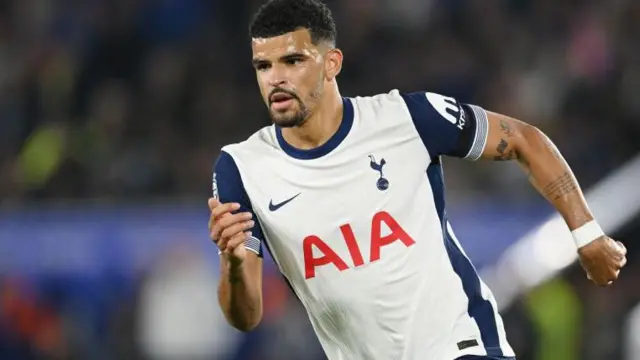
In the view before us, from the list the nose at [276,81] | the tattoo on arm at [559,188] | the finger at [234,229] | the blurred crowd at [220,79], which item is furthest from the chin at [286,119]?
the blurred crowd at [220,79]

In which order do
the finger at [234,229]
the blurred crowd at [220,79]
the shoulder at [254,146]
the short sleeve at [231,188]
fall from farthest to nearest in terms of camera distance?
the blurred crowd at [220,79] < the shoulder at [254,146] < the short sleeve at [231,188] < the finger at [234,229]

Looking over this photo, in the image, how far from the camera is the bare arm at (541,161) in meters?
5.62

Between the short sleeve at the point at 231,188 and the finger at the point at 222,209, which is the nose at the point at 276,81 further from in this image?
the finger at the point at 222,209

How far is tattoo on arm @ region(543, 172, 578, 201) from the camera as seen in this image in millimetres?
5633

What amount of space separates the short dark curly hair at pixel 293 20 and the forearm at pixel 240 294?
2.92 ft

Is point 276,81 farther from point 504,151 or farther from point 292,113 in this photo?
point 504,151

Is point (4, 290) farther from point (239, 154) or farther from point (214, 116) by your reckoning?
point (239, 154)

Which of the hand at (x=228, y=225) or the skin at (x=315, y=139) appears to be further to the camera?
the skin at (x=315, y=139)

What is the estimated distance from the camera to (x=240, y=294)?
5418 millimetres

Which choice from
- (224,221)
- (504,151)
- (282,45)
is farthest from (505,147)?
(224,221)

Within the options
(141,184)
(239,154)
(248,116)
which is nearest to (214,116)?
(248,116)

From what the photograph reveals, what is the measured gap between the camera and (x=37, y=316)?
12.0 metres

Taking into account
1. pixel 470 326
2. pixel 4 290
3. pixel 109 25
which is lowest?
pixel 470 326

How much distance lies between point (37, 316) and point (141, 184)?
140cm
